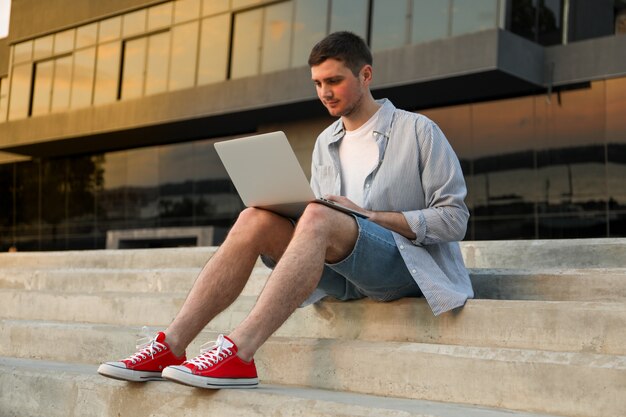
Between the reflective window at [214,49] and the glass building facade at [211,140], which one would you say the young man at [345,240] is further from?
the reflective window at [214,49]

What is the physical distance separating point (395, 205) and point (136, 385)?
141 centimetres

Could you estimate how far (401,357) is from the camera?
3.59m

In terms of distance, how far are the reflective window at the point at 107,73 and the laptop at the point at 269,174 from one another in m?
21.8

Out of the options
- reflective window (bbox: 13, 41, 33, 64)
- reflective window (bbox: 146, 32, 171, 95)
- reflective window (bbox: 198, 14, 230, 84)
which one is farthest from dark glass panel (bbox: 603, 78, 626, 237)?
reflective window (bbox: 13, 41, 33, 64)

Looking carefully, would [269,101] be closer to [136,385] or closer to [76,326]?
[76,326]

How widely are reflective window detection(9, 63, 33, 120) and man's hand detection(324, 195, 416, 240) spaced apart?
2551cm

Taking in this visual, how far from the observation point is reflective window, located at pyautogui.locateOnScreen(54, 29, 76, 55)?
2689cm

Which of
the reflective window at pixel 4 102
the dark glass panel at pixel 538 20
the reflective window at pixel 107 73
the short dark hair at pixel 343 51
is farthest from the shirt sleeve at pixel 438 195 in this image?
the reflective window at pixel 4 102

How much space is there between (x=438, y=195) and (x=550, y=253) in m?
1.86

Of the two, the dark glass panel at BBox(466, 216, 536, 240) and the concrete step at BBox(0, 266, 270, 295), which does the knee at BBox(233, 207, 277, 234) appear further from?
the dark glass panel at BBox(466, 216, 536, 240)

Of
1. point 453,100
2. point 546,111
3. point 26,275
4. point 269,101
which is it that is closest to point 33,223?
point 269,101

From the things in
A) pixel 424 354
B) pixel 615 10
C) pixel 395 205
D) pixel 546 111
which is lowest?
pixel 424 354

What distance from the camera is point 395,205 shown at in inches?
161

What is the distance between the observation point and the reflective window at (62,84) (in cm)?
2645
